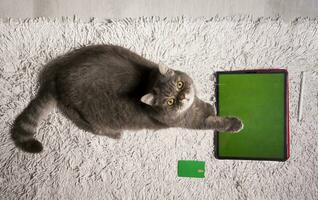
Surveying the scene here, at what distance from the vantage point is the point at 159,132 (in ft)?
5.03

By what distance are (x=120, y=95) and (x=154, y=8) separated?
0.57m

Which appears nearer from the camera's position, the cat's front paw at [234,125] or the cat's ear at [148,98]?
the cat's ear at [148,98]

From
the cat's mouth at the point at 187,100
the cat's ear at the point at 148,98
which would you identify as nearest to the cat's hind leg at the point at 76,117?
the cat's ear at the point at 148,98

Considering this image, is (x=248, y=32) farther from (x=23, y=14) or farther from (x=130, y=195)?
(x=23, y=14)

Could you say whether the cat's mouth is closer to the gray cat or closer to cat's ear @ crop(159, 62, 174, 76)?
the gray cat

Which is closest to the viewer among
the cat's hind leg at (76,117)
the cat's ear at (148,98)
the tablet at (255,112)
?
the cat's ear at (148,98)

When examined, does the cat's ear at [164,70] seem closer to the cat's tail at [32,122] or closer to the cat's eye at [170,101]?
the cat's eye at [170,101]

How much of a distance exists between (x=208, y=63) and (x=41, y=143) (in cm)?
91

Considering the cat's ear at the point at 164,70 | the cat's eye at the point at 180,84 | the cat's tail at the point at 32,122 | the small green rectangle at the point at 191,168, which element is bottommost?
the small green rectangle at the point at 191,168

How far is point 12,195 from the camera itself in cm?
159

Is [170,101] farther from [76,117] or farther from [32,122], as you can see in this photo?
[32,122]

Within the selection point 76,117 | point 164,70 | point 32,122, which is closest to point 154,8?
point 164,70

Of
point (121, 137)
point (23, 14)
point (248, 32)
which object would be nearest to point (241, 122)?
point (248, 32)

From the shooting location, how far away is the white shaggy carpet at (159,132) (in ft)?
4.89
